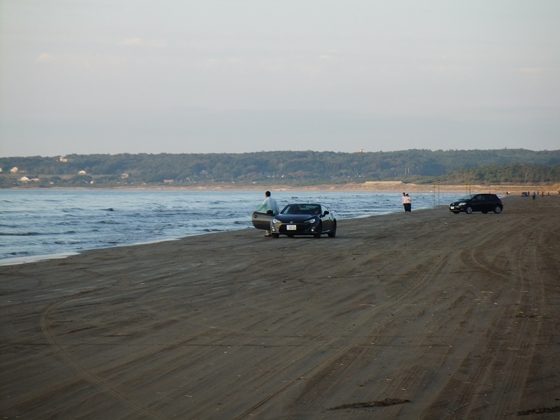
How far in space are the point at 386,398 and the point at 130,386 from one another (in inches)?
93.2

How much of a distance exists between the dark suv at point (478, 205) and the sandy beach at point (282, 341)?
4110cm

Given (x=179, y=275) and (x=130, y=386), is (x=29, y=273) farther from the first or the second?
(x=130, y=386)

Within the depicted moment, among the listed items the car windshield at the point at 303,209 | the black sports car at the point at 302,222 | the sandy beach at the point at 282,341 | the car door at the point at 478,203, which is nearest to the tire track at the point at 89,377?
the sandy beach at the point at 282,341

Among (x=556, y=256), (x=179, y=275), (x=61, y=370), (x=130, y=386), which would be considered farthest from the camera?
(x=556, y=256)

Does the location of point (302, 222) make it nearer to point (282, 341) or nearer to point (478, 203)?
point (282, 341)

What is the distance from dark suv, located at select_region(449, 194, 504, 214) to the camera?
60.4 metres

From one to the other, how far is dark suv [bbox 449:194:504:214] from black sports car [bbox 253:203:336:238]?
2960 centimetres

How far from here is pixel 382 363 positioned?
27.6 ft

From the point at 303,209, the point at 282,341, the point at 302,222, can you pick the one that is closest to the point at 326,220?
the point at 303,209

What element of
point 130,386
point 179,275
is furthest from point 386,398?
point 179,275

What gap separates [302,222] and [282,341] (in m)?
21.6

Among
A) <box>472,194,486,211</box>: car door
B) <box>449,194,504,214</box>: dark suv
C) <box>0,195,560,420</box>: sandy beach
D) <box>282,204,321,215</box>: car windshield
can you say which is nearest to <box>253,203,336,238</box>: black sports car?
<box>282,204,321,215</box>: car windshield

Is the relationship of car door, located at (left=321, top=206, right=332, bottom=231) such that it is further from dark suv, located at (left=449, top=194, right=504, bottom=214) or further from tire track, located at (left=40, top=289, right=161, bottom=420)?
dark suv, located at (left=449, top=194, right=504, bottom=214)

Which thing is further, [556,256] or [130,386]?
[556,256]
